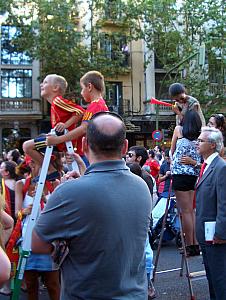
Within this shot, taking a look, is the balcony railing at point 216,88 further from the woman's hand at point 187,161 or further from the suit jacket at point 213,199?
the suit jacket at point 213,199

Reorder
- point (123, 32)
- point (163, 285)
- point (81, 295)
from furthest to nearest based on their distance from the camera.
Answer: point (123, 32) → point (163, 285) → point (81, 295)

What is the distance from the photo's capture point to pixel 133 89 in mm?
37438

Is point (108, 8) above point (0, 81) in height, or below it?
above

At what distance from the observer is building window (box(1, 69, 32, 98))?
116 ft

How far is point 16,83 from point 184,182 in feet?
103

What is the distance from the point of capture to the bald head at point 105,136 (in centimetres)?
261

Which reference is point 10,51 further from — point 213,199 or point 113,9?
point 213,199

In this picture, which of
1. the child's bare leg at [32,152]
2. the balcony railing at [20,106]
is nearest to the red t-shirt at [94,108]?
the child's bare leg at [32,152]

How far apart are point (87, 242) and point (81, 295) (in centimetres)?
28

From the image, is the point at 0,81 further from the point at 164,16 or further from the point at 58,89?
the point at 58,89

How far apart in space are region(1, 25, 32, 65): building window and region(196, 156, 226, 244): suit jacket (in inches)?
1205

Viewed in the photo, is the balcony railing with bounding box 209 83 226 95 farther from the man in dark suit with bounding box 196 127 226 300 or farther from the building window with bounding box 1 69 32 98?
the man in dark suit with bounding box 196 127 226 300

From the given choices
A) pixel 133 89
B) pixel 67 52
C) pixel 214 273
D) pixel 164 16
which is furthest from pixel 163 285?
pixel 133 89

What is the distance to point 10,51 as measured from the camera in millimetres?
34938
